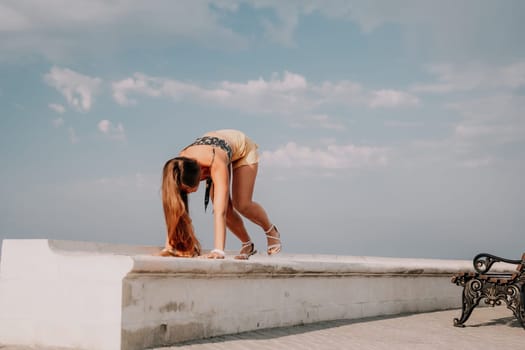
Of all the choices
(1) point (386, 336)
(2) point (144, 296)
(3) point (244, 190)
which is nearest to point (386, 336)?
(1) point (386, 336)

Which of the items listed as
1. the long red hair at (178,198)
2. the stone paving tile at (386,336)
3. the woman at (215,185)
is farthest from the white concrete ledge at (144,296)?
the long red hair at (178,198)

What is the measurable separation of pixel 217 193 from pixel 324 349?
1.75 meters

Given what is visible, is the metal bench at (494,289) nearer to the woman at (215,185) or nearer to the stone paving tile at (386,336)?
the stone paving tile at (386,336)

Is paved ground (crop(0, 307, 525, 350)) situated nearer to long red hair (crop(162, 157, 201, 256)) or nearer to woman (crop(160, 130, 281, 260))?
woman (crop(160, 130, 281, 260))

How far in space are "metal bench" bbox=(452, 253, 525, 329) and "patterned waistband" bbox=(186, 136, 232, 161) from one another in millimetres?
2719

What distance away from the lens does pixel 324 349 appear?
507 cm

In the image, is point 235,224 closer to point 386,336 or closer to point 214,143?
point 214,143

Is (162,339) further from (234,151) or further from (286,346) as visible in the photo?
(234,151)

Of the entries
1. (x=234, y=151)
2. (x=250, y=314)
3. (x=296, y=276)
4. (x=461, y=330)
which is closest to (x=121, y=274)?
(x=250, y=314)

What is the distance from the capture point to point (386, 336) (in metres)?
5.89

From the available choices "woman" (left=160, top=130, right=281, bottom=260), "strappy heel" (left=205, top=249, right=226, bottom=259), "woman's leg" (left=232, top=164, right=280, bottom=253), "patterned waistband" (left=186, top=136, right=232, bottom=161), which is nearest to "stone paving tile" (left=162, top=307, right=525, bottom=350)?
"strappy heel" (left=205, top=249, right=226, bottom=259)

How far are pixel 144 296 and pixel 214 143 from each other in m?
2.28

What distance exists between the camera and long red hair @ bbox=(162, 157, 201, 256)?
5.71m

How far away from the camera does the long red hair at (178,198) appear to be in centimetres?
571
